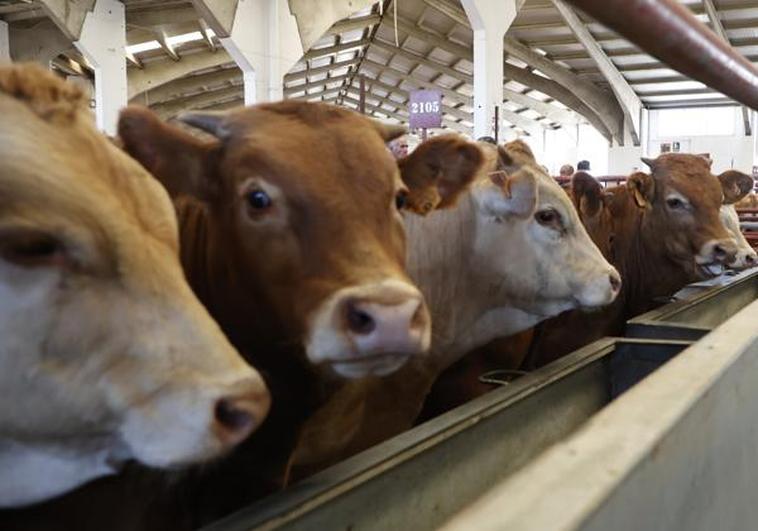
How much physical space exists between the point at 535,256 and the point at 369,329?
4.23 feet

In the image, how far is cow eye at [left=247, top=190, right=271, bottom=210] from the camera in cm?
133

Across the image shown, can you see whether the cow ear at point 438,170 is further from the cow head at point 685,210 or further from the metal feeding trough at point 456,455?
the cow head at point 685,210

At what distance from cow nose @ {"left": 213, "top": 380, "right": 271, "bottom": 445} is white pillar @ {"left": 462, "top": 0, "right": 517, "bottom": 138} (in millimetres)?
6072

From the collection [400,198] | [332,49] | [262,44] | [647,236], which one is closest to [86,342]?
[400,198]

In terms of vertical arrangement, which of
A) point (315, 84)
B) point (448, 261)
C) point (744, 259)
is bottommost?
point (744, 259)

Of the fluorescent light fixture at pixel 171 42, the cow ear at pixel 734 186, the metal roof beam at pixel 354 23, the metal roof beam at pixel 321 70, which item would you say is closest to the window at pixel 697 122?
the metal roof beam at pixel 321 70

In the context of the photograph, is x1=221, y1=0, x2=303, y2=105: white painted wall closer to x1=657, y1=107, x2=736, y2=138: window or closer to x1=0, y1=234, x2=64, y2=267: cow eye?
x1=0, y1=234, x2=64, y2=267: cow eye

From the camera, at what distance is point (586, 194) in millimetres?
3346

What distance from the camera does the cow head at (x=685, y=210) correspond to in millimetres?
3367

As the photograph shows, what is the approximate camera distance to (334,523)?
987 mm

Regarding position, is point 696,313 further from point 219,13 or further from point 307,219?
point 219,13

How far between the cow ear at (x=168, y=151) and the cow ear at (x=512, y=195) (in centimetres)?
108

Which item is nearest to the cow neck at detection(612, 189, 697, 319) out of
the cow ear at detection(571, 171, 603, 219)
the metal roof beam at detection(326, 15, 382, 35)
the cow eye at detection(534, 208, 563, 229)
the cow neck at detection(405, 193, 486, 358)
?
the cow ear at detection(571, 171, 603, 219)

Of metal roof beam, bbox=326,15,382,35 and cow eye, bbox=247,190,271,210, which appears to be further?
metal roof beam, bbox=326,15,382,35
